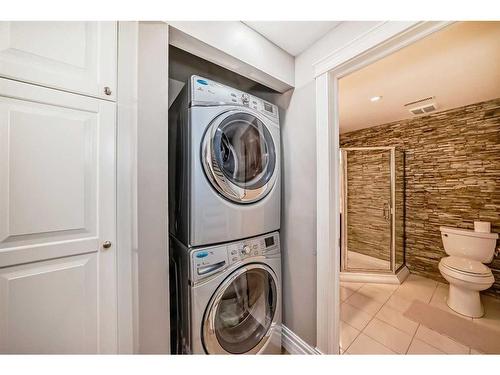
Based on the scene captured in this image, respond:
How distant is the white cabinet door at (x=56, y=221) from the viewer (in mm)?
585

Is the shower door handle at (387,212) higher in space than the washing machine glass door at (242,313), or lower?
higher

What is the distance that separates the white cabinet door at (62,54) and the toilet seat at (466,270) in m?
2.77

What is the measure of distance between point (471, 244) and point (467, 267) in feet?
1.02

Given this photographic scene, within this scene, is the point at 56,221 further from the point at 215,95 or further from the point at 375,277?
the point at 375,277

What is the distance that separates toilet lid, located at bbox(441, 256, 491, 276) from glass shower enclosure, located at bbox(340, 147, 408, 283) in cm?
59

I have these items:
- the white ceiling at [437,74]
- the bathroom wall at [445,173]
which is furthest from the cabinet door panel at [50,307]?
the bathroom wall at [445,173]

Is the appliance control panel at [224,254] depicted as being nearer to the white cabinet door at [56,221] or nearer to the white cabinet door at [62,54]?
the white cabinet door at [56,221]

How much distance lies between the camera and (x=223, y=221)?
97 cm

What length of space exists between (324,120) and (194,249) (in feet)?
3.25

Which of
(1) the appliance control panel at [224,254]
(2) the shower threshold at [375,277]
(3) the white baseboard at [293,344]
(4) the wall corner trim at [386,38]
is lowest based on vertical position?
(2) the shower threshold at [375,277]

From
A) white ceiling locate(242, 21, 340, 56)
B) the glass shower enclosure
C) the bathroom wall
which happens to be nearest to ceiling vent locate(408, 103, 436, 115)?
the bathroom wall

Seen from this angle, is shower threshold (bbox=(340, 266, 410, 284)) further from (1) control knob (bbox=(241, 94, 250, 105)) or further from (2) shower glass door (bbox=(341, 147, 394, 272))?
(1) control knob (bbox=(241, 94, 250, 105))

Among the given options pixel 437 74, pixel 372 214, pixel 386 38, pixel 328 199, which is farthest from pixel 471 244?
pixel 386 38
